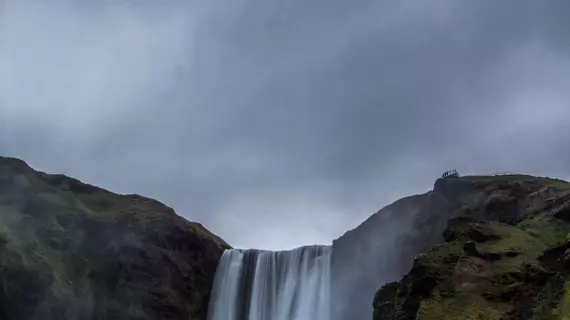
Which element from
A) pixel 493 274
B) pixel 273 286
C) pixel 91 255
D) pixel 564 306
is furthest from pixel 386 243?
pixel 564 306

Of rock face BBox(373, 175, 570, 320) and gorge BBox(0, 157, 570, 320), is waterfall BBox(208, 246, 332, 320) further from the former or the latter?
rock face BBox(373, 175, 570, 320)

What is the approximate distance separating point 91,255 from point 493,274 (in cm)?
4915

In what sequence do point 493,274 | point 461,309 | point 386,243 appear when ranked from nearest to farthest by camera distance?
point 461,309 → point 493,274 → point 386,243

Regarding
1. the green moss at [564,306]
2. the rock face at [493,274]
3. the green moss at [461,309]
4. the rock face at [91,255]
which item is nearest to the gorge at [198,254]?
the rock face at [91,255]

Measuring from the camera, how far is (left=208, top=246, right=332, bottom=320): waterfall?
76000 mm

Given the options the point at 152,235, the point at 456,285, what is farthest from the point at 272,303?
the point at 456,285

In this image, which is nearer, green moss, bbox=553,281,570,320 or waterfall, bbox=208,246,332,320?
green moss, bbox=553,281,570,320

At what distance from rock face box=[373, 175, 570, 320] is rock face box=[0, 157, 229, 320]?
3535cm

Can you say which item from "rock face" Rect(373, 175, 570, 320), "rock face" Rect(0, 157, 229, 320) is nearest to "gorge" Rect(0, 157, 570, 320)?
"rock face" Rect(0, 157, 229, 320)

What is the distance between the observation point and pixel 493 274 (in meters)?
39.8

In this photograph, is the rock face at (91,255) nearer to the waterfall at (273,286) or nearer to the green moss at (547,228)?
the waterfall at (273,286)

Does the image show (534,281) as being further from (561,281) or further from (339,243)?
(339,243)

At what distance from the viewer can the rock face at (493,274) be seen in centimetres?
3675

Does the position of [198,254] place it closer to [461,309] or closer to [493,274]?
[493,274]
